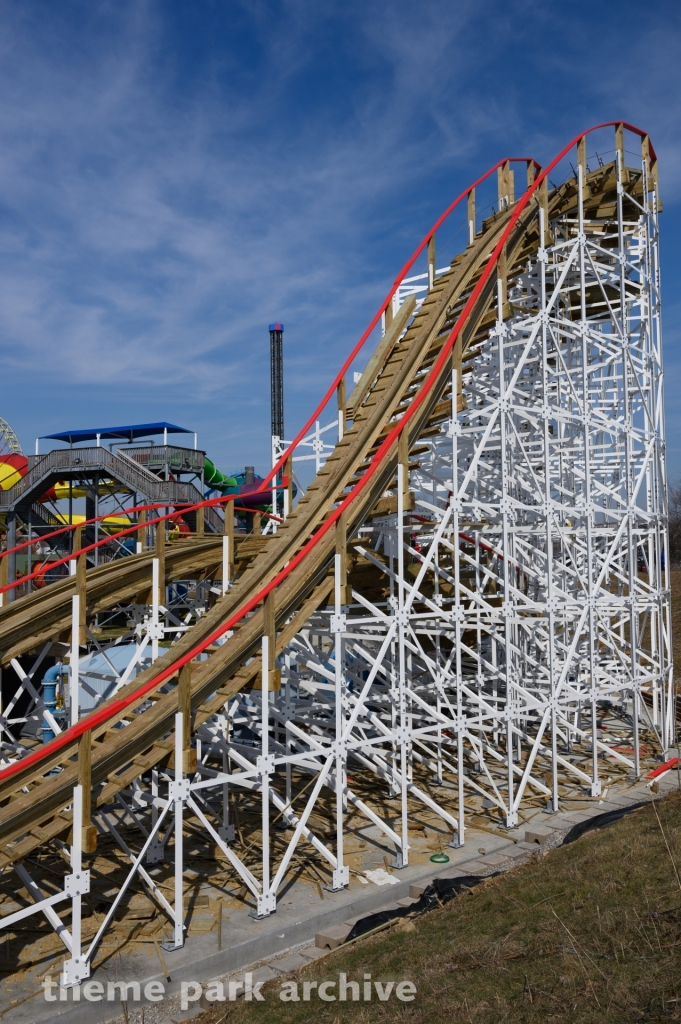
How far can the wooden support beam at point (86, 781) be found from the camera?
7391 millimetres

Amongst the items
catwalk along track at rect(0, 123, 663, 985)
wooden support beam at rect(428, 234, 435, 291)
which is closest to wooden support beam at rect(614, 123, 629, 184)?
catwalk along track at rect(0, 123, 663, 985)

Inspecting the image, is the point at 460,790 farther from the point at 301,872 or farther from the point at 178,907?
the point at 178,907

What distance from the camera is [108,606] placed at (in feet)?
40.4

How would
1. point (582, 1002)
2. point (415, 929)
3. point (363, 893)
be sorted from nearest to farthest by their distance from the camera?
1. point (582, 1002)
2. point (415, 929)
3. point (363, 893)

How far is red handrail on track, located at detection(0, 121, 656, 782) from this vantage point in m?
7.54

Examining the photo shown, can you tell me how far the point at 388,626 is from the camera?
1118cm

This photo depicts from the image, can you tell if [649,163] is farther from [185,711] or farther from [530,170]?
[185,711]

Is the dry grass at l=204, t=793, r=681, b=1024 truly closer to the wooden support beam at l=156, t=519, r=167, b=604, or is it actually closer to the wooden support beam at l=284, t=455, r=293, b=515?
the wooden support beam at l=156, t=519, r=167, b=604

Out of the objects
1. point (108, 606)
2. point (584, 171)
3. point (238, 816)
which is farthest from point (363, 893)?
point (584, 171)

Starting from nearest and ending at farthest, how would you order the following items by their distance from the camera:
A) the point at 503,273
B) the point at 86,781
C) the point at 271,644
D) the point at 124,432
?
the point at 86,781 → the point at 271,644 → the point at 503,273 → the point at 124,432

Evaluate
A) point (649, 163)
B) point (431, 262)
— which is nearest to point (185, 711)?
point (431, 262)

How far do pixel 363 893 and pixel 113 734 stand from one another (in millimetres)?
3603

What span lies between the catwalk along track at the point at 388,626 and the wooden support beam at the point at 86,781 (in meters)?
0.03

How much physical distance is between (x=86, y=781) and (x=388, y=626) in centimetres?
488
